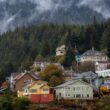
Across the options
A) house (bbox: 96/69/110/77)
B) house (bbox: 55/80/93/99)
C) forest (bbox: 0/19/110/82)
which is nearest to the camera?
house (bbox: 55/80/93/99)

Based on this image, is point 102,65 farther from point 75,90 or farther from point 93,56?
point 75,90

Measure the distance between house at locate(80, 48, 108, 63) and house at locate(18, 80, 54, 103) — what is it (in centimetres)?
3491

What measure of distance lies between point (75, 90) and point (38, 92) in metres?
5.26

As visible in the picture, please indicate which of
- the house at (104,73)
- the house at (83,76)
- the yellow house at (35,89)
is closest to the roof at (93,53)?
the house at (104,73)

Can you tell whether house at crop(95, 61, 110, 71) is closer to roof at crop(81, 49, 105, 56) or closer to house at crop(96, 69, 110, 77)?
Result: roof at crop(81, 49, 105, 56)

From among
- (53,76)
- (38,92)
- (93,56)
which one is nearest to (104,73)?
(93,56)

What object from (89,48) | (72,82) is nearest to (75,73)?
(72,82)

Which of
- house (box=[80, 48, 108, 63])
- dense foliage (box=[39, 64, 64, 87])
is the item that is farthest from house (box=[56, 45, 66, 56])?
dense foliage (box=[39, 64, 64, 87])

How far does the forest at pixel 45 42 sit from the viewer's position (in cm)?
10962

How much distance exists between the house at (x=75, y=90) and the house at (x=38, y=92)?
4.70ft

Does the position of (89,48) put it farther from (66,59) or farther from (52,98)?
(52,98)

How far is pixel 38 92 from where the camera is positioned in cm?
7162

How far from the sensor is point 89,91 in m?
73.2

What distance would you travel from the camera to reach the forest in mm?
109625
